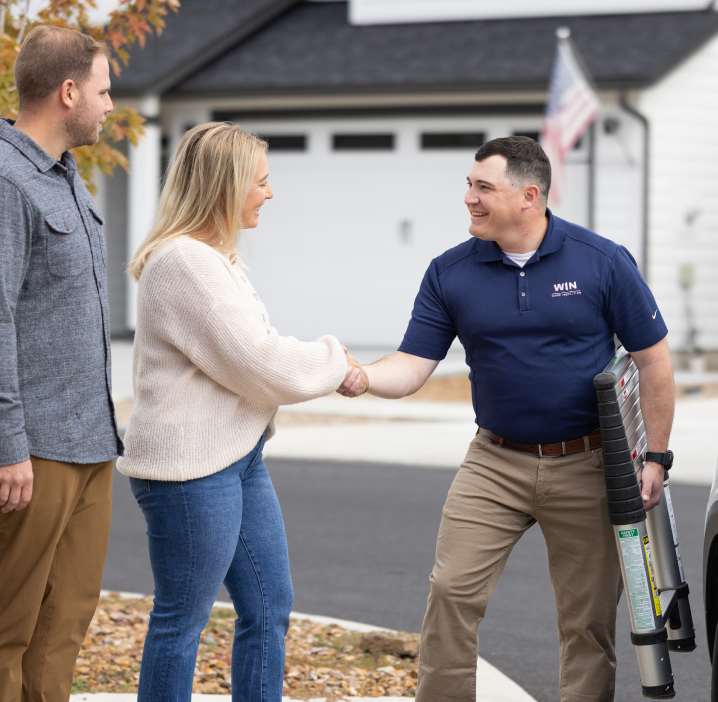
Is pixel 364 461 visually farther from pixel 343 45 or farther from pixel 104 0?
pixel 343 45

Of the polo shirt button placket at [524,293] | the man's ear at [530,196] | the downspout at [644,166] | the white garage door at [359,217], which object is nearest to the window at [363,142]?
the white garage door at [359,217]

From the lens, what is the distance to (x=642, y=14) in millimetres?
18312

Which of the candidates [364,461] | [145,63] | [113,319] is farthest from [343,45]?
[364,461]

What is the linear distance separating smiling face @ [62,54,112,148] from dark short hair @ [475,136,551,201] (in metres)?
1.34

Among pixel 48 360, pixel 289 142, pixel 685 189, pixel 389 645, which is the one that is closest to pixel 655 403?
pixel 389 645

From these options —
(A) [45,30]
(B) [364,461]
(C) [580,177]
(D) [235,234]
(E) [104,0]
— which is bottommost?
(B) [364,461]

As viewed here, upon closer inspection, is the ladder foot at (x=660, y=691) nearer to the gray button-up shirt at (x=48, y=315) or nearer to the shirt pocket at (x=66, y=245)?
the gray button-up shirt at (x=48, y=315)

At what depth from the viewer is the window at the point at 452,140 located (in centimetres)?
1789

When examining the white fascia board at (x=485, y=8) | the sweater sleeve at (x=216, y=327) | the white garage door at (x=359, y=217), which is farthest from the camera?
the white fascia board at (x=485, y=8)

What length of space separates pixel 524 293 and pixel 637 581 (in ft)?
3.22

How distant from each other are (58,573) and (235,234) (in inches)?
41.4

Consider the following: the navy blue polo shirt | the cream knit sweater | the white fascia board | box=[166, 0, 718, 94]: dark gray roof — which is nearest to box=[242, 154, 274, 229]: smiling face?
the cream knit sweater

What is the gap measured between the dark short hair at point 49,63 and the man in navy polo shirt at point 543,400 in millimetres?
1373

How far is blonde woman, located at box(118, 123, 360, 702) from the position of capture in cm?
296
